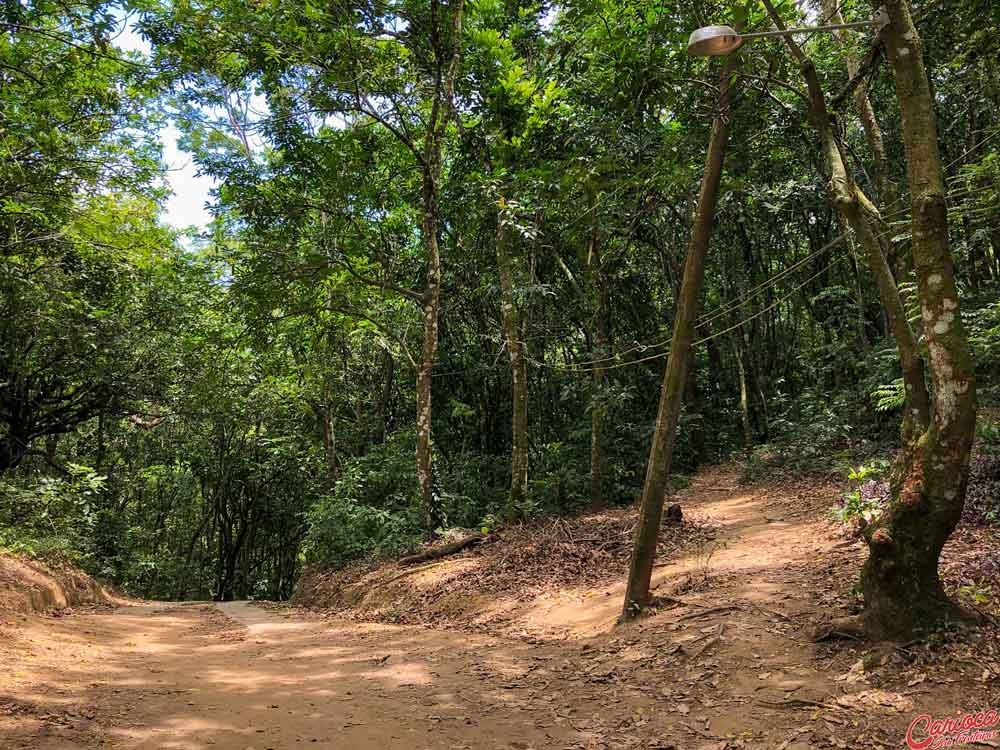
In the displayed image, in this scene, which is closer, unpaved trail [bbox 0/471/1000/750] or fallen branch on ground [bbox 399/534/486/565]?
unpaved trail [bbox 0/471/1000/750]

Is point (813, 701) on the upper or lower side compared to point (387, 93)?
lower

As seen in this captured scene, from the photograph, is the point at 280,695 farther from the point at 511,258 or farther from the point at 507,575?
the point at 511,258

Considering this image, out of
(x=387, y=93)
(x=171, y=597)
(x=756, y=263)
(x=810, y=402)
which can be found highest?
(x=387, y=93)

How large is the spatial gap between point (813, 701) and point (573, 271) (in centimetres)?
1223

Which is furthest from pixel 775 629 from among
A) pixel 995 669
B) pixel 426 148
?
pixel 426 148

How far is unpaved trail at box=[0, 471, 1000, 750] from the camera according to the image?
3.66 metres

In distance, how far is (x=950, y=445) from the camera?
387 centimetres

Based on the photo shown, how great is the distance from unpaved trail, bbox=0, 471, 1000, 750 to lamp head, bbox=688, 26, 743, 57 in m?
3.93

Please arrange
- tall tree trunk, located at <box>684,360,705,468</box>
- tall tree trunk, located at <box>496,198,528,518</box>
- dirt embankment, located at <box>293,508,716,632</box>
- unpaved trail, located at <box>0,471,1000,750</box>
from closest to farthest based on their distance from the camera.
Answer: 1. unpaved trail, located at <box>0,471,1000,750</box>
2. dirt embankment, located at <box>293,508,716,632</box>
3. tall tree trunk, located at <box>496,198,528,518</box>
4. tall tree trunk, located at <box>684,360,705,468</box>

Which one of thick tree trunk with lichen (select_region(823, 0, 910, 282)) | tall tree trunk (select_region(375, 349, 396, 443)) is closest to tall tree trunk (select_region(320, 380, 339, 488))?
tall tree trunk (select_region(375, 349, 396, 443))

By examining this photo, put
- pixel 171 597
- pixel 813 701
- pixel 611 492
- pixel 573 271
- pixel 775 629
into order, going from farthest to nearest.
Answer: pixel 171 597 → pixel 573 271 → pixel 611 492 → pixel 775 629 → pixel 813 701

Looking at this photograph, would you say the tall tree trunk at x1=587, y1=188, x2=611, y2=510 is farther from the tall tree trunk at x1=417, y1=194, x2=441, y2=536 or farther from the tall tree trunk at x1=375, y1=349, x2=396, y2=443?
the tall tree trunk at x1=375, y1=349, x2=396, y2=443

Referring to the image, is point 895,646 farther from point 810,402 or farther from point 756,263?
point 756,263

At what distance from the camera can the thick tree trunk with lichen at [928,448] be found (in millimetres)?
3883
